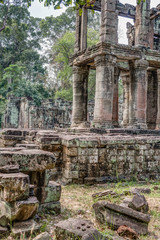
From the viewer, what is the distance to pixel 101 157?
6.41 m

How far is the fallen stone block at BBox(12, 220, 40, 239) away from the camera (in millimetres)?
2952

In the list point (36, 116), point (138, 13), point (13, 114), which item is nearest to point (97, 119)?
point (138, 13)

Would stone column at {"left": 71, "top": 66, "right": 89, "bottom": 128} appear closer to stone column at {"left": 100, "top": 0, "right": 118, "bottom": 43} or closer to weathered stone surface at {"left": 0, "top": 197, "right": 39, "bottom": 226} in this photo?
stone column at {"left": 100, "top": 0, "right": 118, "bottom": 43}

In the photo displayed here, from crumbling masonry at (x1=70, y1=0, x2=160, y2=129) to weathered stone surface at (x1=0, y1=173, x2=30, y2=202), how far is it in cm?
707

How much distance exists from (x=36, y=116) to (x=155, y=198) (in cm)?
1560

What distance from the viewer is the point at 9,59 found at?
33.7 meters

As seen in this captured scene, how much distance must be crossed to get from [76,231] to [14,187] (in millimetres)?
970

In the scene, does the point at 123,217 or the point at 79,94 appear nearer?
the point at 123,217

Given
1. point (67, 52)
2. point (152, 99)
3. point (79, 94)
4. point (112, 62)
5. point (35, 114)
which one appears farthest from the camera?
point (67, 52)

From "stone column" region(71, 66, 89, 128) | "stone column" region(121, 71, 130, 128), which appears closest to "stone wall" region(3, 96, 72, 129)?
"stone column" region(121, 71, 130, 128)

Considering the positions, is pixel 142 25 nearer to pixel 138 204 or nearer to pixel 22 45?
pixel 138 204

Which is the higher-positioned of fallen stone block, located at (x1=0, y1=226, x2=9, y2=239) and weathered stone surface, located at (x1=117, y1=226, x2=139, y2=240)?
fallen stone block, located at (x1=0, y1=226, x2=9, y2=239)

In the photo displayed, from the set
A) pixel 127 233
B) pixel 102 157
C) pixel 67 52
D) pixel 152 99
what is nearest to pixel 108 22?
pixel 152 99

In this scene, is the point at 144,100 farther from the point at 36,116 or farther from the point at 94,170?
the point at 36,116
